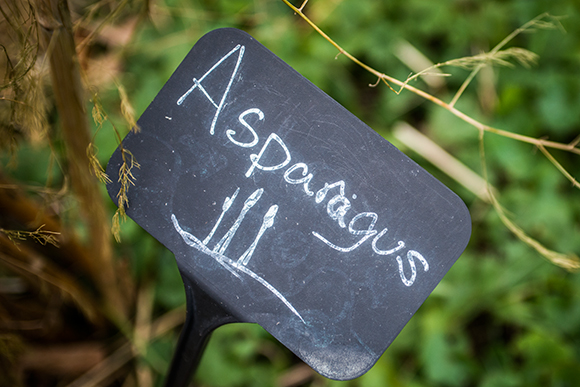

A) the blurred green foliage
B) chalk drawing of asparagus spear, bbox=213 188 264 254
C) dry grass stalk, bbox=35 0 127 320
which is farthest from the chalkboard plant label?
the blurred green foliage

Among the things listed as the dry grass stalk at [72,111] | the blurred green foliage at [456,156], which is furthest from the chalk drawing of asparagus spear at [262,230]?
the blurred green foliage at [456,156]

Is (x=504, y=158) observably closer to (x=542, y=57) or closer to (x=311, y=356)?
(x=542, y=57)

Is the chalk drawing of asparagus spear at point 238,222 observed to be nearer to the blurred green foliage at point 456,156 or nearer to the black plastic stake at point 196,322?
the black plastic stake at point 196,322

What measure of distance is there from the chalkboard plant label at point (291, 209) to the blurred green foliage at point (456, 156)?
1.83 ft

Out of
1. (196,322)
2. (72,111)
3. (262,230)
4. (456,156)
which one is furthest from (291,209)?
(456,156)

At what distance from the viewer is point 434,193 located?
1.88 feet

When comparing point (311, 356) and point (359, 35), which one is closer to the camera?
point (311, 356)

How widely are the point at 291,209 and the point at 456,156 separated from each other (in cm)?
99

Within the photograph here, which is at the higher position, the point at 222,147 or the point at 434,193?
the point at 434,193

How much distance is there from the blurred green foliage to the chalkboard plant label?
0.56 meters

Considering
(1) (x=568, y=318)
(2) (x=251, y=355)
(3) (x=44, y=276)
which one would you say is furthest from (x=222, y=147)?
(1) (x=568, y=318)

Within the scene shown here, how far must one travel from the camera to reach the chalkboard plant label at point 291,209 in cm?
57

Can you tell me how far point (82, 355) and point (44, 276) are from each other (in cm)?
35

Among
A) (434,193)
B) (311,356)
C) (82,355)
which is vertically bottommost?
(82,355)
